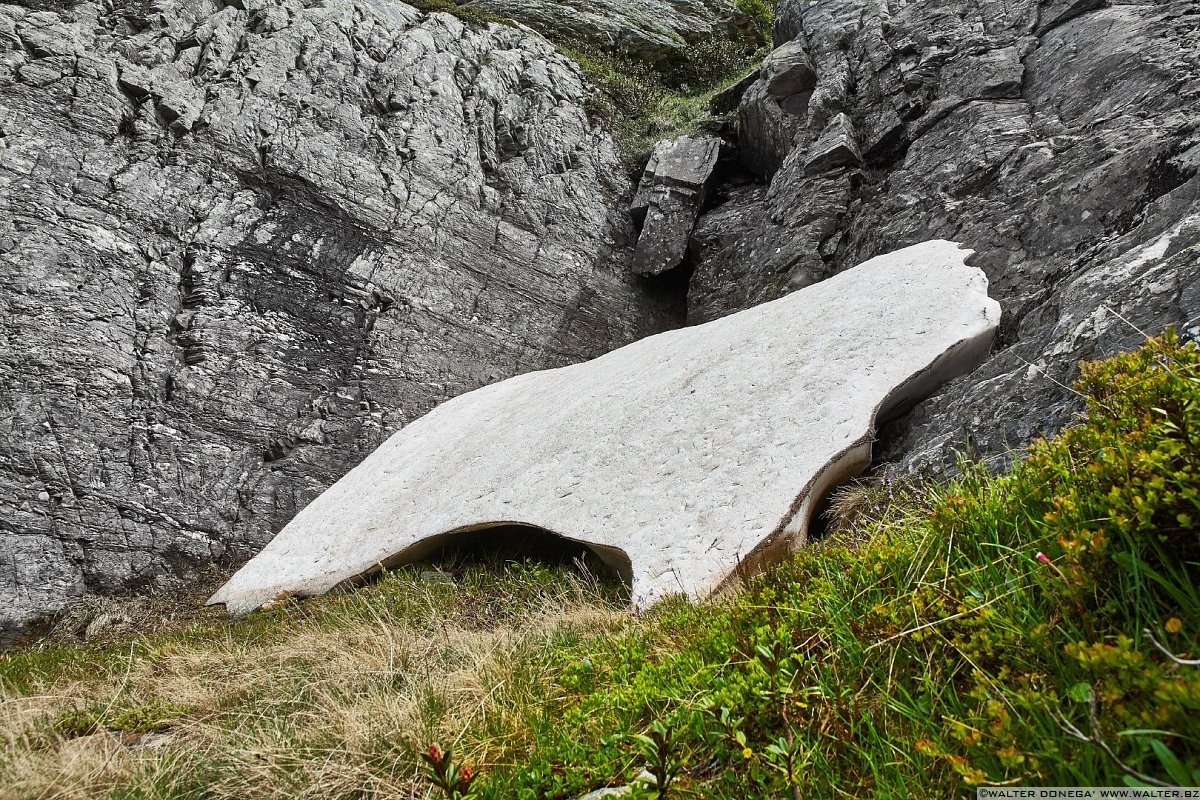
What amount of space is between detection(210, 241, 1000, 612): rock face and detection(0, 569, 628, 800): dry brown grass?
110cm

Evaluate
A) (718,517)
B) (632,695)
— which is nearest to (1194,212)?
(718,517)

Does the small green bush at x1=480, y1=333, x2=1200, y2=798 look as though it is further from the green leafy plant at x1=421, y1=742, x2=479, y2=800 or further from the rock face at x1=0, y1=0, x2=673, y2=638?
the rock face at x1=0, y1=0, x2=673, y2=638

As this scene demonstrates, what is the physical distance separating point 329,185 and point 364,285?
2.54 meters

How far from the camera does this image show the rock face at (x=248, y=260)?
11180 mm

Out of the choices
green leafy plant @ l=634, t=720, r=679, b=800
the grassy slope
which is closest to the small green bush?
the grassy slope

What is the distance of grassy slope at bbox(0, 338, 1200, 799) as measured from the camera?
203 centimetres

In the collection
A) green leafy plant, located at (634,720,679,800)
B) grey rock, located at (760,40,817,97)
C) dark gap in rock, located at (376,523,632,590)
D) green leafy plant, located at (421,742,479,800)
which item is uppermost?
grey rock, located at (760,40,817,97)

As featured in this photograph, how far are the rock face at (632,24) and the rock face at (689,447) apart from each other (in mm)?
18029

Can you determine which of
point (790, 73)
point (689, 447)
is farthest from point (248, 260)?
point (790, 73)

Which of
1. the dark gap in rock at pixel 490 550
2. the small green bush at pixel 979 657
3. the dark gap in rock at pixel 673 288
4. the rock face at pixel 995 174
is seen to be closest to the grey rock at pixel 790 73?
the rock face at pixel 995 174

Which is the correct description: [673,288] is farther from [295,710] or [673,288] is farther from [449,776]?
[449,776]

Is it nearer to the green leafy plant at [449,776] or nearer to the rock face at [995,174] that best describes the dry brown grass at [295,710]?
the green leafy plant at [449,776]

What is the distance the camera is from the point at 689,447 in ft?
25.1

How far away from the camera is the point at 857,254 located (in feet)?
43.5
